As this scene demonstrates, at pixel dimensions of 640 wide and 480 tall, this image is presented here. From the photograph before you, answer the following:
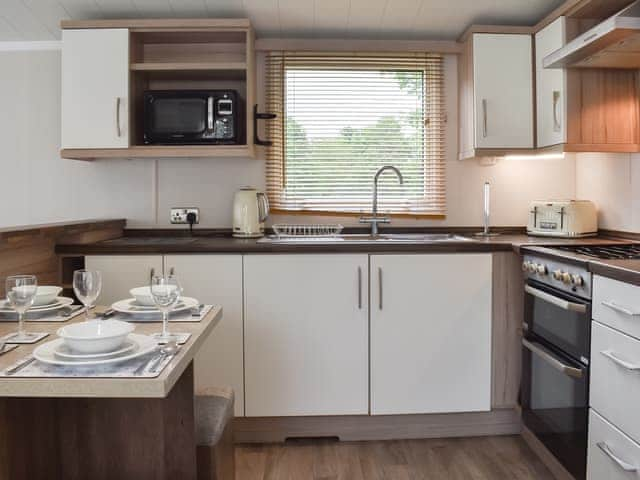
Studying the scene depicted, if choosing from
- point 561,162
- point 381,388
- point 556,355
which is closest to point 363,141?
point 561,162

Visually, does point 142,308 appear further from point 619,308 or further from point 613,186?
point 613,186

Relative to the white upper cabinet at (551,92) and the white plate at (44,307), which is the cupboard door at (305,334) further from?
the white upper cabinet at (551,92)

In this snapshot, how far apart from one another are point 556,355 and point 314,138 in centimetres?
171

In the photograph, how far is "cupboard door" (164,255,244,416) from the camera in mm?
2650

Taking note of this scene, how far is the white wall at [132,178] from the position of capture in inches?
127

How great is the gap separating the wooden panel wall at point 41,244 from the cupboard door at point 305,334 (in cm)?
79

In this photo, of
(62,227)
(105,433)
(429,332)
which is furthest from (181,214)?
(105,433)

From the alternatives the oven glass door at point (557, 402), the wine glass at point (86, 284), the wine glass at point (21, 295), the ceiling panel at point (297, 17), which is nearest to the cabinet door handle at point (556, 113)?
the oven glass door at point (557, 402)

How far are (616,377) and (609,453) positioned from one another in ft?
0.82

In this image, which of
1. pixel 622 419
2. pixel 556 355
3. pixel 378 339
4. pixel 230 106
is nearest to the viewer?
pixel 622 419

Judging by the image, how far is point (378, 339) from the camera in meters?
2.68

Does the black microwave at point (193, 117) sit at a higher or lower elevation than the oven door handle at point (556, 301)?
higher

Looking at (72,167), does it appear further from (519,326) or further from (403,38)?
(519,326)

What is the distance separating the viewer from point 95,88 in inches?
113
